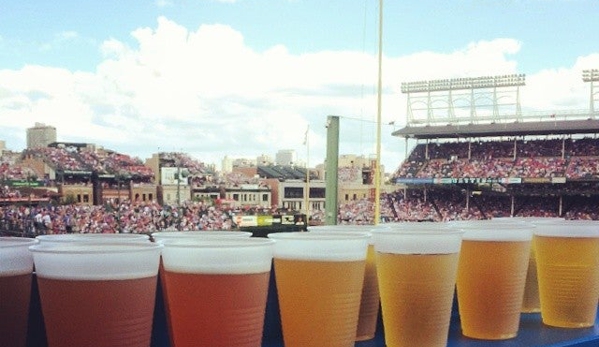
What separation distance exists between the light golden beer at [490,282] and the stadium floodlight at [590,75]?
26.5m

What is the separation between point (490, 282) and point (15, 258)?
75cm

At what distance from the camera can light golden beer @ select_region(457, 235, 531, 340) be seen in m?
1.18

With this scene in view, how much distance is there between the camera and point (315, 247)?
3.09ft

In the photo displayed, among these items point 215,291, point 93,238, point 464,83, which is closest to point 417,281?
point 215,291

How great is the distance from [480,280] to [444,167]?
27.4 meters

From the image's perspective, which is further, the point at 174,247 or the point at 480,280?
the point at 480,280

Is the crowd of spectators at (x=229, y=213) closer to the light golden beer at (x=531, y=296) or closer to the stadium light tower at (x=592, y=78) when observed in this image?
the stadium light tower at (x=592, y=78)

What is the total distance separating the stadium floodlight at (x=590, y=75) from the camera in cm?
2563

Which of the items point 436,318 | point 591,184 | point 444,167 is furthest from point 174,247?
point 444,167

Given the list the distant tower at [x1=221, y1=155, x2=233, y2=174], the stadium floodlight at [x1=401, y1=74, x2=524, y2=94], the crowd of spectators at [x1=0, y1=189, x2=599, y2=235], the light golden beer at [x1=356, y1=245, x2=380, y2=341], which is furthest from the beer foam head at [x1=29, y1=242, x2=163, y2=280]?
the distant tower at [x1=221, y1=155, x2=233, y2=174]

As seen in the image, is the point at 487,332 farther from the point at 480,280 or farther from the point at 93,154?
the point at 93,154

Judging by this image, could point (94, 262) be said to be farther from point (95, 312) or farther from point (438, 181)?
point (438, 181)

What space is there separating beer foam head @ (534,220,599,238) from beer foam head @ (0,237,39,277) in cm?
90

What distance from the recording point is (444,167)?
2803cm
